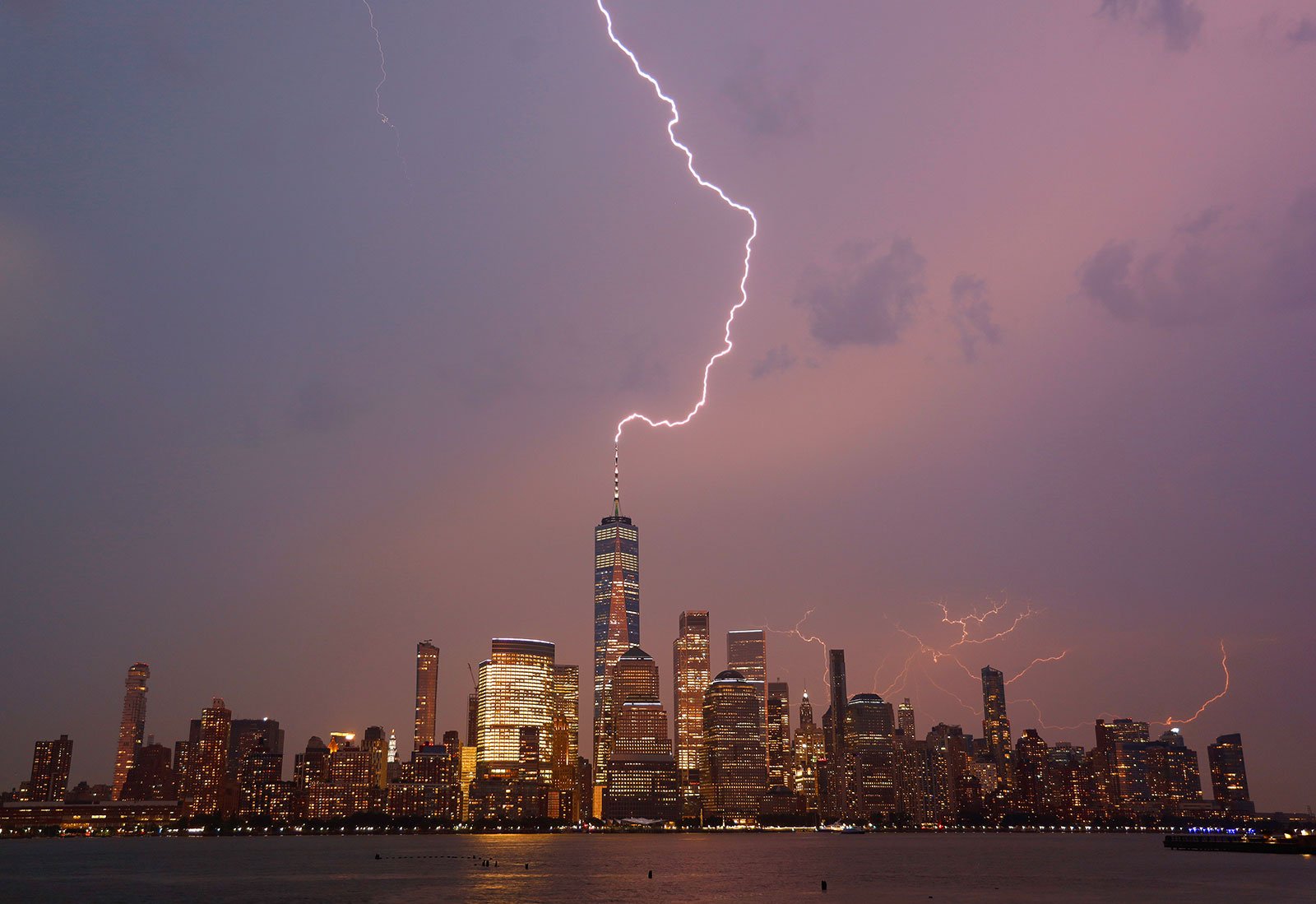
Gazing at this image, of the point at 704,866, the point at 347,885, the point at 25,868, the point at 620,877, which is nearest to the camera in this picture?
the point at 347,885

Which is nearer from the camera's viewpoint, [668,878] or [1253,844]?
[668,878]

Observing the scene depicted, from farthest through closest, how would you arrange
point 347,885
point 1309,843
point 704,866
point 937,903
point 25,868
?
point 1309,843
point 25,868
point 704,866
point 347,885
point 937,903

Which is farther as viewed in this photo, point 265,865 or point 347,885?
point 265,865

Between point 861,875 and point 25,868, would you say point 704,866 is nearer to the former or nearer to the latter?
point 861,875

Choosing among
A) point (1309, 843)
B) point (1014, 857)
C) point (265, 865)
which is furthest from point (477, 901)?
point (1309, 843)

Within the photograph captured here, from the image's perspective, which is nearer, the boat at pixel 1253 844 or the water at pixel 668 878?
the water at pixel 668 878

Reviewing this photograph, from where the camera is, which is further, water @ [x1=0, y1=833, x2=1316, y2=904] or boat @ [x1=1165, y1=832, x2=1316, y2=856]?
boat @ [x1=1165, y1=832, x2=1316, y2=856]
